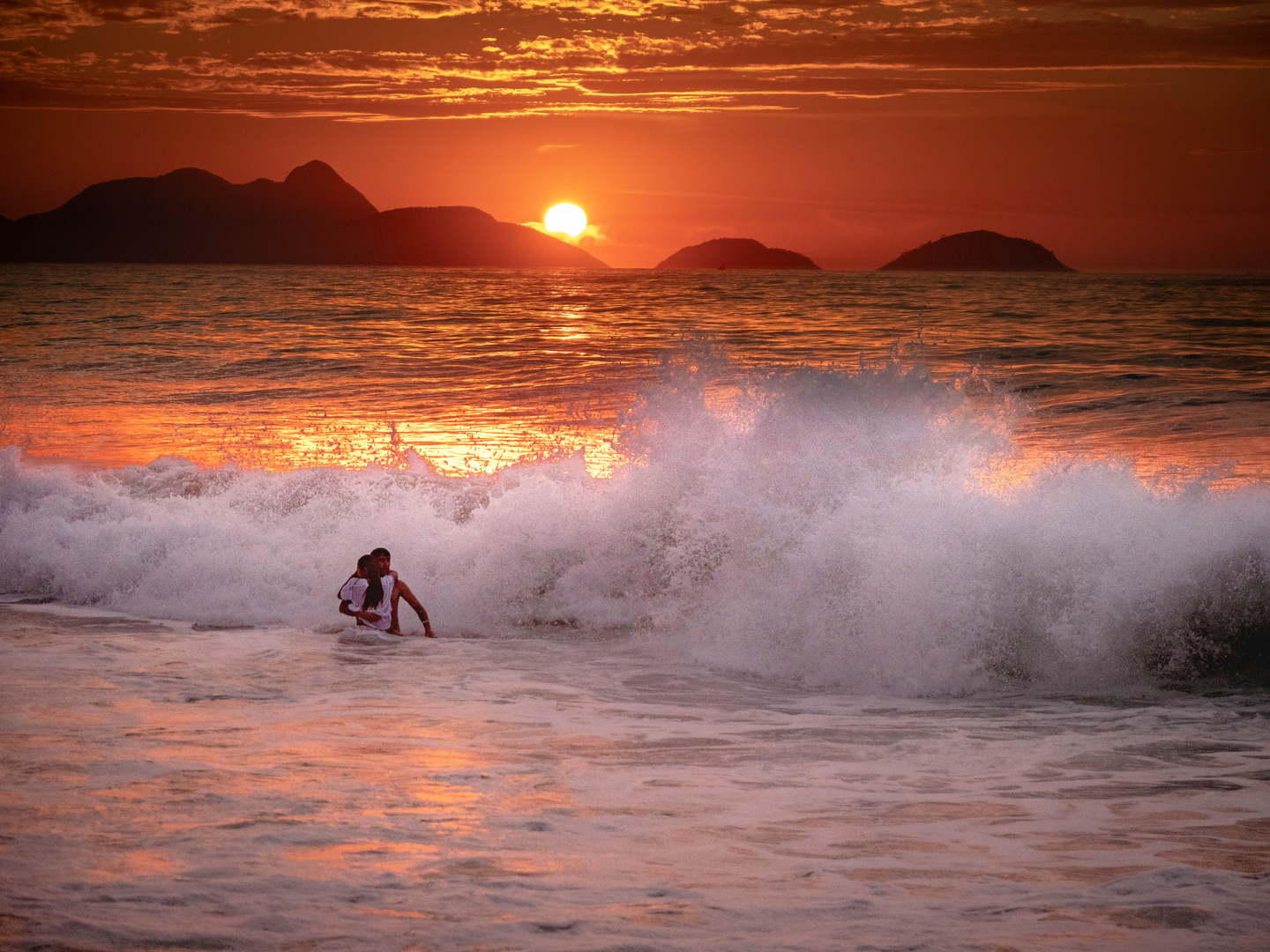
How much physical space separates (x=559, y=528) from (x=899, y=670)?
4.29 metres

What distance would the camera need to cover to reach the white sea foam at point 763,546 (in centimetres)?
807

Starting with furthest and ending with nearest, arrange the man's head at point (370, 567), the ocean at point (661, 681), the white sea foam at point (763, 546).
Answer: the man's head at point (370, 567) < the white sea foam at point (763, 546) < the ocean at point (661, 681)

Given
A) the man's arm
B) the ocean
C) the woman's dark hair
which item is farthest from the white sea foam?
the woman's dark hair

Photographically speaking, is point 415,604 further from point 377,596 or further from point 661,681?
point 661,681

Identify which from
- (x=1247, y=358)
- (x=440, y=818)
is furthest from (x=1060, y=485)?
(x=1247, y=358)

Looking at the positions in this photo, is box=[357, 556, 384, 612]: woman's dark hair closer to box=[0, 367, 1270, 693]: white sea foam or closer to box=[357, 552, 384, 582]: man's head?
box=[357, 552, 384, 582]: man's head

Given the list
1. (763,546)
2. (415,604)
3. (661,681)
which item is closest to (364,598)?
(415,604)

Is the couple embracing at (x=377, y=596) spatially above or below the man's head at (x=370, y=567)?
below

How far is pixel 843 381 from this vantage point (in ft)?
38.8

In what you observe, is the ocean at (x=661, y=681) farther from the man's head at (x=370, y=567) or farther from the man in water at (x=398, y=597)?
the man's head at (x=370, y=567)

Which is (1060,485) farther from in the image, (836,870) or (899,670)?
(836,870)

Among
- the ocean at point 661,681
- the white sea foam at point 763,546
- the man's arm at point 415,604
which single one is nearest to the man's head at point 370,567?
A: the man's arm at point 415,604

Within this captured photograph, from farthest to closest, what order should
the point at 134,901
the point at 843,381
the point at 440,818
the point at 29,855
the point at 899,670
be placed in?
the point at 843,381, the point at 899,670, the point at 440,818, the point at 29,855, the point at 134,901

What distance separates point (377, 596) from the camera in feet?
30.4
